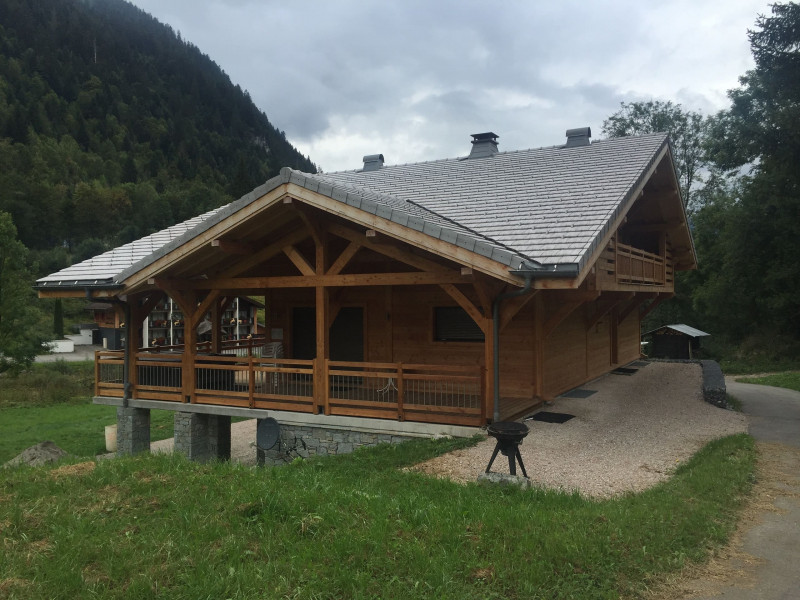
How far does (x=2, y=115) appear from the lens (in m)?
100

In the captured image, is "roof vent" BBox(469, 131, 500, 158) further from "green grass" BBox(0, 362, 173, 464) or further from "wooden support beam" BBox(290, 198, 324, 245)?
"green grass" BBox(0, 362, 173, 464)

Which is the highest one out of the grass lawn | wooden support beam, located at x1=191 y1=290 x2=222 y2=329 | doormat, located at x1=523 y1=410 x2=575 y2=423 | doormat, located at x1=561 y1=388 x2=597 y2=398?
wooden support beam, located at x1=191 y1=290 x2=222 y2=329

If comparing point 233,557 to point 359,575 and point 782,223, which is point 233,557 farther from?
point 782,223

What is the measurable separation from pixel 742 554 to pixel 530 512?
1.78 meters

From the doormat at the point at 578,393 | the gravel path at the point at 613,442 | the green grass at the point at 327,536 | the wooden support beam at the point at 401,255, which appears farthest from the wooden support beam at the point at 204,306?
the doormat at the point at 578,393

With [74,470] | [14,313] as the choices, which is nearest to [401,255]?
[74,470]

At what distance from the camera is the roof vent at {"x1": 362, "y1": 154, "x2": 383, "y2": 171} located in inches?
771

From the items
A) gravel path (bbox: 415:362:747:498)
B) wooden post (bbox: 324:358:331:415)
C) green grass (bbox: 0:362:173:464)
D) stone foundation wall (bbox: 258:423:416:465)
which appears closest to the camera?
gravel path (bbox: 415:362:747:498)

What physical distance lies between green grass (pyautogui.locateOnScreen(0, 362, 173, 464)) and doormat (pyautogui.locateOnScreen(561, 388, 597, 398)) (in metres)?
12.5

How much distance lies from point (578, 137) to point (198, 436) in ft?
40.2

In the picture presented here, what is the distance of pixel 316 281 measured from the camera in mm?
10773

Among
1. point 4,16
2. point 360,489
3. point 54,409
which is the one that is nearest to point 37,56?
point 4,16

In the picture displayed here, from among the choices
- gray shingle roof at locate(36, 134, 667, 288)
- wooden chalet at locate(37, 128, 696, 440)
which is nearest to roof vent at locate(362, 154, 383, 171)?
gray shingle roof at locate(36, 134, 667, 288)

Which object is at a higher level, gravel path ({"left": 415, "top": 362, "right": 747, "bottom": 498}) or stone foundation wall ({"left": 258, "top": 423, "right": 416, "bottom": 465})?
gravel path ({"left": 415, "top": 362, "right": 747, "bottom": 498})
